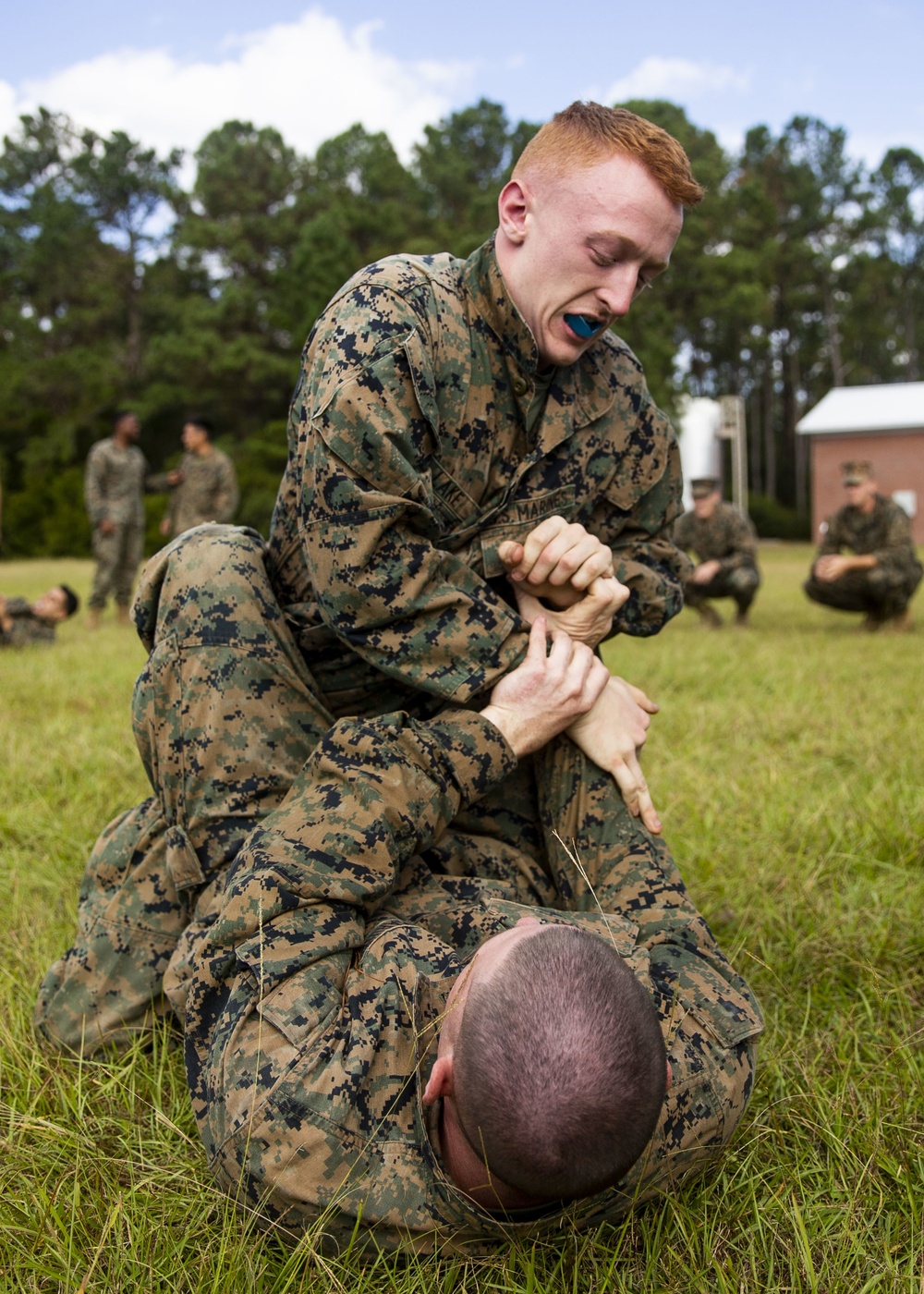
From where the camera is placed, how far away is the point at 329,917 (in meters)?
2.04

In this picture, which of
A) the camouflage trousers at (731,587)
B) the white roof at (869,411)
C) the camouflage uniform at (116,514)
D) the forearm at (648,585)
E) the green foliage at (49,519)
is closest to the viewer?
the forearm at (648,585)

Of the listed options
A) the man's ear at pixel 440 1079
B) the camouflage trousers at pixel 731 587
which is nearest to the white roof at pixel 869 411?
the camouflage trousers at pixel 731 587

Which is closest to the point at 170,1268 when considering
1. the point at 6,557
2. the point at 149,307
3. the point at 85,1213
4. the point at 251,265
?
the point at 85,1213

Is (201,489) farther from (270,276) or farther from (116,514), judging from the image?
(270,276)

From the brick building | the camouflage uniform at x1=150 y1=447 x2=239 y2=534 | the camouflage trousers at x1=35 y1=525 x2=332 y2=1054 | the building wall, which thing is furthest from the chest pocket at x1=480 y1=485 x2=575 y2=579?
the building wall

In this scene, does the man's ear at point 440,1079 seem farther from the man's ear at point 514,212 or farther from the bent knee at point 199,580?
the man's ear at point 514,212

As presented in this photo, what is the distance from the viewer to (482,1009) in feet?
5.25

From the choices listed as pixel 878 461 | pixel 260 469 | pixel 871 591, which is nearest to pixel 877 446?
pixel 878 461

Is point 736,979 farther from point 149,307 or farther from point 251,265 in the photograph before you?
point 149,307

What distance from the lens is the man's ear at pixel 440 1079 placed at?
65.8 inches

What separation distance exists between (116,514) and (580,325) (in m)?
9.34

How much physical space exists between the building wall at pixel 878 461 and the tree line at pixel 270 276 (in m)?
4.25

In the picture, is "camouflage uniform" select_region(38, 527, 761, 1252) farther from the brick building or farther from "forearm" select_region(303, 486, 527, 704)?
the brick building

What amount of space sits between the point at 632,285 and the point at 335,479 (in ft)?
2.55
